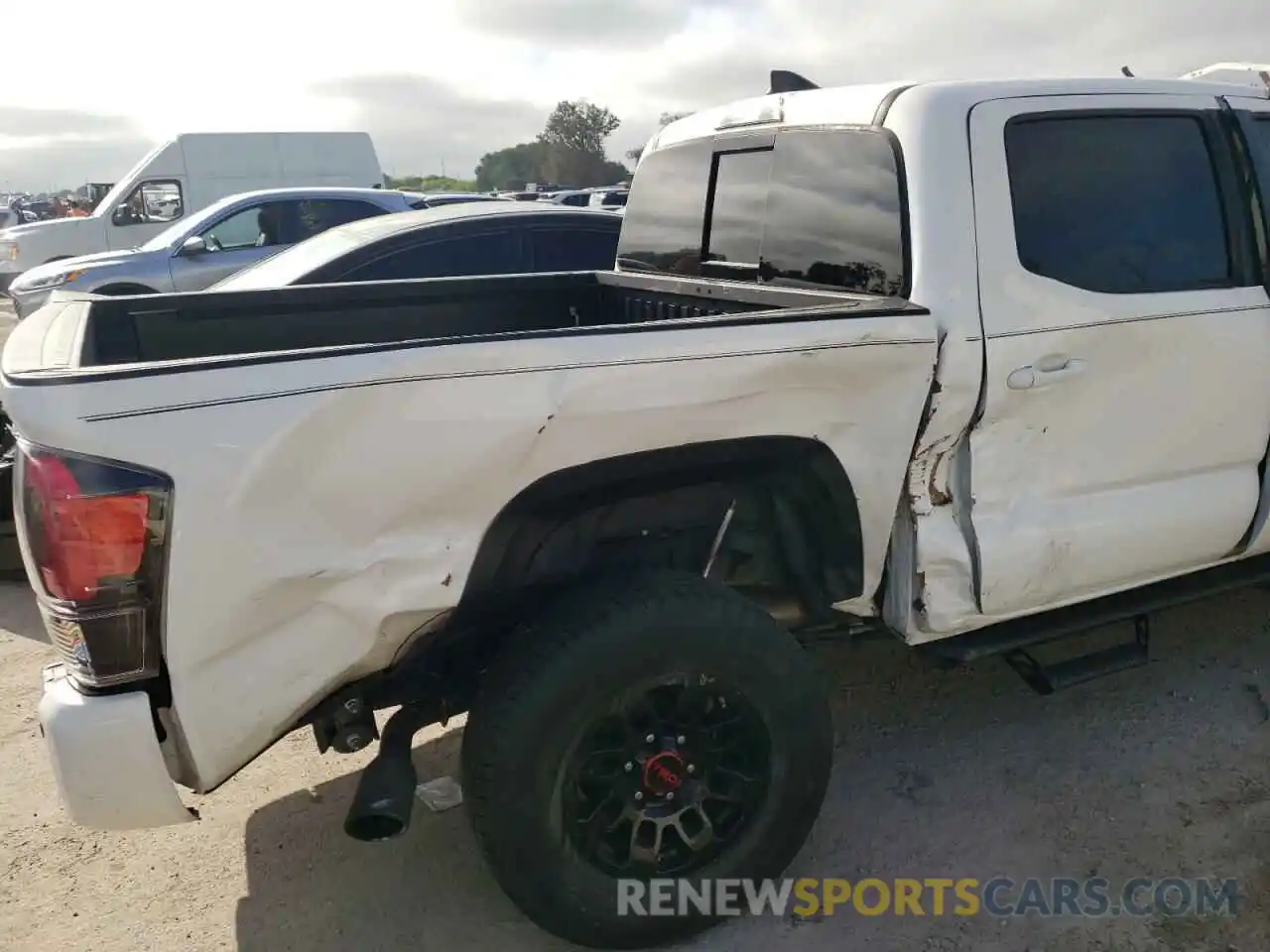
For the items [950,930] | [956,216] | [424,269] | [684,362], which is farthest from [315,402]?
[424,269]

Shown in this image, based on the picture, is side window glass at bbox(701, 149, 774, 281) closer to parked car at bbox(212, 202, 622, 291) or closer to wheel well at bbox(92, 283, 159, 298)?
parked car at bbox(212, 202, 622, 291)

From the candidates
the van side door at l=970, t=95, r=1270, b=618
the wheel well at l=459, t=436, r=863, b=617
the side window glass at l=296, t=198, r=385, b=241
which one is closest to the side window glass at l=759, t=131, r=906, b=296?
the van side door at l=970, t=95, r=1270, b=618

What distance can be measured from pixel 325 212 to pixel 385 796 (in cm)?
918

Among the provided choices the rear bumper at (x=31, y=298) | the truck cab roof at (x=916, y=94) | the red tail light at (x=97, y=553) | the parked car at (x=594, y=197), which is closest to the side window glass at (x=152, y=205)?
the rear bumper at (x=31, y=298)

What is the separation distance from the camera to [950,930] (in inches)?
104

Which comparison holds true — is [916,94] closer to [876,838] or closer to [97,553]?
[876,838]

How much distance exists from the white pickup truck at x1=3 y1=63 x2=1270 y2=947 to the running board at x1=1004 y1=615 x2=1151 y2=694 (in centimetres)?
1

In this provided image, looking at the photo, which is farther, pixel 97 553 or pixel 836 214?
pixel 836 214

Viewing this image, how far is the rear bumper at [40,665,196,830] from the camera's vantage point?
208 cm

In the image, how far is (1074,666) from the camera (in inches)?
125

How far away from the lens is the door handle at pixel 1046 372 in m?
2.74

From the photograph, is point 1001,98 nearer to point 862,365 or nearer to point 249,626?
point 862,365

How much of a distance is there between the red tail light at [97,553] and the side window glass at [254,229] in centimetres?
901

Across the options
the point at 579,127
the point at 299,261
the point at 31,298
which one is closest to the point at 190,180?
the point at 31,298
